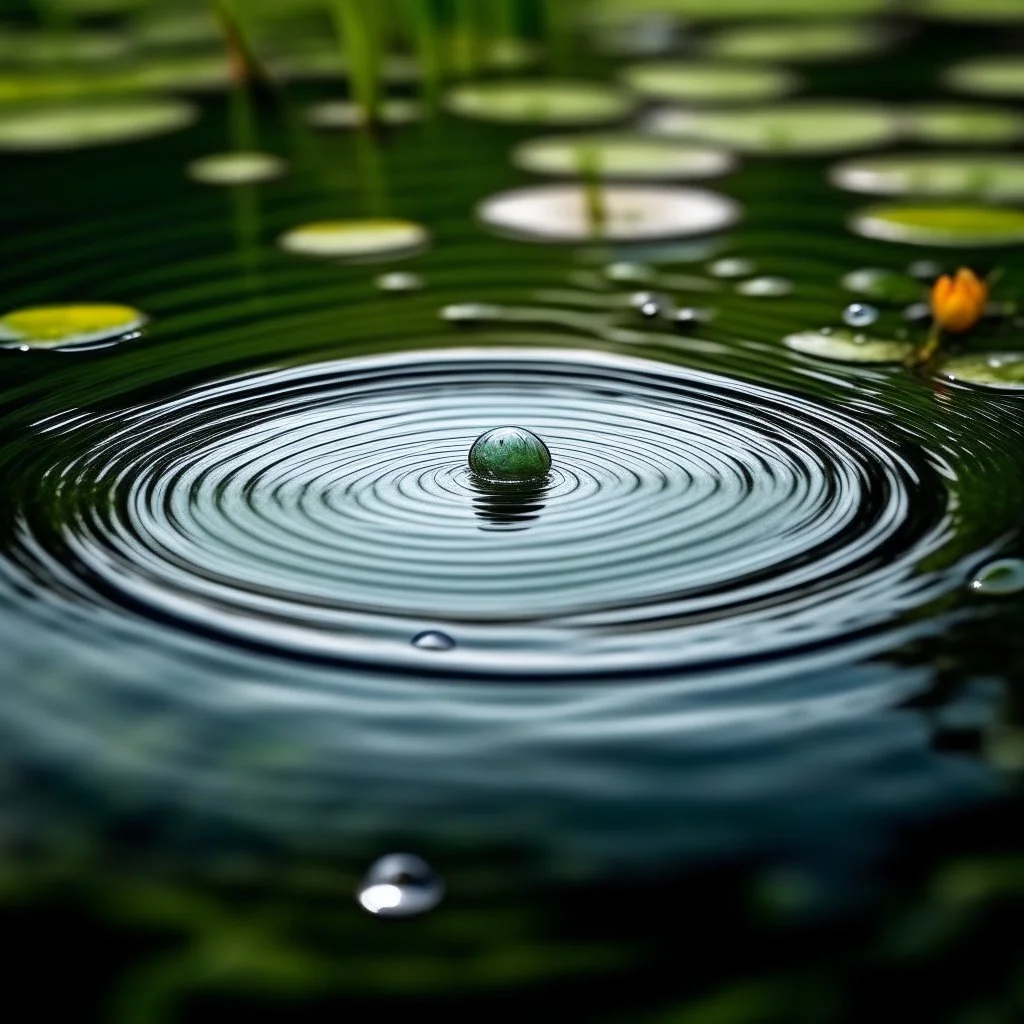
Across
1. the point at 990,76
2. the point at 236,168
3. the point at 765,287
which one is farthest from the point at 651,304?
the point at 990,76

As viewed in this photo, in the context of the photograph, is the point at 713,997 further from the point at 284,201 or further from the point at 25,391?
the point at 284,201

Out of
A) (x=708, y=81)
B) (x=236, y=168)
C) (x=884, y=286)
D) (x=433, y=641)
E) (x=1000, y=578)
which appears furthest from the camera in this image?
(x=708, y=81)

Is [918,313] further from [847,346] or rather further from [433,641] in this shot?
[433,641]

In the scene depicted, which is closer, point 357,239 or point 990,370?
point 990,370

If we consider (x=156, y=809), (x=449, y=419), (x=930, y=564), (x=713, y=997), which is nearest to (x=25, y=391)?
(x=449, y=419)

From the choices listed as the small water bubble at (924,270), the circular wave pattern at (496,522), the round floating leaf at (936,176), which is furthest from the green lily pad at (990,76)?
the circular wave pattern at (496,522)

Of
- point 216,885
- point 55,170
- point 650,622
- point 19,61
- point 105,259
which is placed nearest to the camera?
point 216,885

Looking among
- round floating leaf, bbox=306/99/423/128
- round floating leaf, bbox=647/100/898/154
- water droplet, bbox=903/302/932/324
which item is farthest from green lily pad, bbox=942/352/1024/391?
round floating leaf, bbox=306/99/423/128
